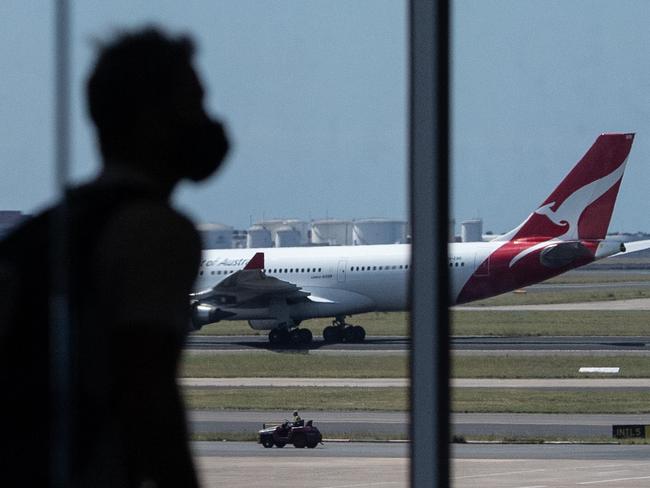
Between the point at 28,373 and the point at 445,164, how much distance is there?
935 mm

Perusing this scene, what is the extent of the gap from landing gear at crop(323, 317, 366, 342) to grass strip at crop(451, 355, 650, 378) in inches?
116

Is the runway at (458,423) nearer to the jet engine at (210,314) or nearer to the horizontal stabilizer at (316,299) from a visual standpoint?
the jet engine at (210,314)

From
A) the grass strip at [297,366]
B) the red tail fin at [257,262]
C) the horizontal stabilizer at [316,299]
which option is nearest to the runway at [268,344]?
the grass strip at [297,366]

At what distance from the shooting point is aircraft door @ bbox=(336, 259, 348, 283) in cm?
2582

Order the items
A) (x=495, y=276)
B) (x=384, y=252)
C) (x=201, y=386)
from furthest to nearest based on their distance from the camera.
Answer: (x=384, y=252) < (x=495, y=276) < (x=201, y=386)

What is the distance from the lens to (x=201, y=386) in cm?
1783

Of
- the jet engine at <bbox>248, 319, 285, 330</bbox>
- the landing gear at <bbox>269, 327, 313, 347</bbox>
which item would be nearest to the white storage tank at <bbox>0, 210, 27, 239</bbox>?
the landing gear at <bbox>269, 327, 313, 347</bbox>

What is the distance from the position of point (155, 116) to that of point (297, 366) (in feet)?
61.3

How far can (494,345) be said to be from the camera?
20609mm

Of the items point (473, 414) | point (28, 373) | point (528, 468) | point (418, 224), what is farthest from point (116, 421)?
point (473, 414)

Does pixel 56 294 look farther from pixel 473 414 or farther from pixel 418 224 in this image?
pixel 473 414

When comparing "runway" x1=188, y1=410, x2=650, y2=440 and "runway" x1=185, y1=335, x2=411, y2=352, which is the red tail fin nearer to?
"runway" x1=185, y1=335, x2=411, y2=352

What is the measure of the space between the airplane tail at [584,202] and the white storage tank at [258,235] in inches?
687

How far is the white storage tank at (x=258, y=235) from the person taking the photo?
261 centimetres
